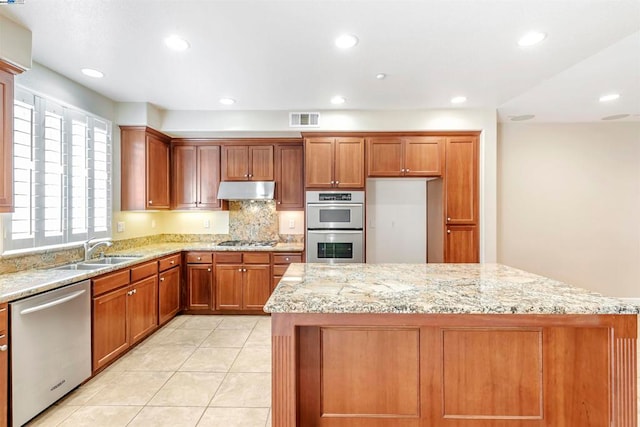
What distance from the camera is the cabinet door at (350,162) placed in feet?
13.2

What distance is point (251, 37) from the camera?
227 cm

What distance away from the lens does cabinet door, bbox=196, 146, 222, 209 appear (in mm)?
4387

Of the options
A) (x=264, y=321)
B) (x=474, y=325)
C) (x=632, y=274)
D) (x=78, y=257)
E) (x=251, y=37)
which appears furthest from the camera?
(x=632, y=274)

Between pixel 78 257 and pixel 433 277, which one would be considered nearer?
pixel 433 277

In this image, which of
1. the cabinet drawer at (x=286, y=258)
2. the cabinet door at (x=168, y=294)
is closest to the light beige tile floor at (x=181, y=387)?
the cabinet door at (x=168, y=294)

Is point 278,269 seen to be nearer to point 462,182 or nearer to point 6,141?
point 462,182

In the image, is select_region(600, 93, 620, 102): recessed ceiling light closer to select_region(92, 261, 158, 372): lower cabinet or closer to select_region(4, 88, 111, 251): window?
select_region(92, 261, 158, 372): lower cabinet

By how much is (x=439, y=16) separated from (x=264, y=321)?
358 cm

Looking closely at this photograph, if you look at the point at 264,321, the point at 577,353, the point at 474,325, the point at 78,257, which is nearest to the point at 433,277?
the point at 474,325

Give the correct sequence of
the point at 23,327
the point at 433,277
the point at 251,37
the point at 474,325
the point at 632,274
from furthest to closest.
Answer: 1. the point at 632,274
2. the point at 251,37
3. the point at 433,277
4. the point at 23,327
5. the point at 474,325

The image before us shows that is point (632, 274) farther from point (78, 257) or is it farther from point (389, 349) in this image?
point (78, 257)

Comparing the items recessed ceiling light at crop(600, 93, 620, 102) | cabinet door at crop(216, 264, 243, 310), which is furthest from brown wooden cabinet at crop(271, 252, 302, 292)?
recessed ceiling light at crop(600, 93, 620, 102)

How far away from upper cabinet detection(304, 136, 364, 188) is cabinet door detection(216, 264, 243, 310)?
1.47 m

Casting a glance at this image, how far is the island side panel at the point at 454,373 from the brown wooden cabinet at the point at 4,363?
171 centimetres
